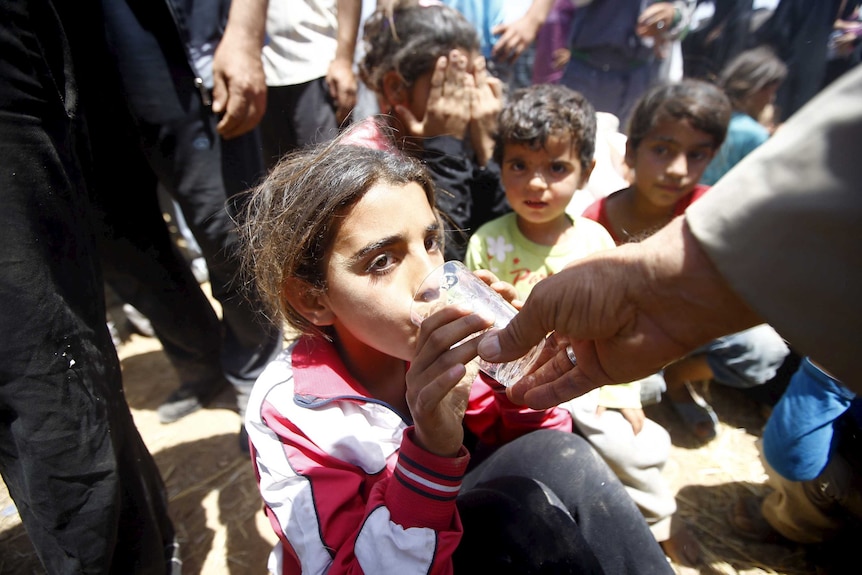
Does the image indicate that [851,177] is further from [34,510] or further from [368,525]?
[34,510]

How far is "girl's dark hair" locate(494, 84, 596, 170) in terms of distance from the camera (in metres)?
2.36

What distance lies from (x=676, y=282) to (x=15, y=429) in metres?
1.63

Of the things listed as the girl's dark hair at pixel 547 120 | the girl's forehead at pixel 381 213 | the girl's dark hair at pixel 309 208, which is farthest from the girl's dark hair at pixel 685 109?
the girl's forehead at pixel 381 213

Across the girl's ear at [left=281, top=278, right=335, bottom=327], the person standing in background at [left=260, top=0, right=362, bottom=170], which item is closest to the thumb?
the person standing in background at [left=260, top=0, right=362, bottom=170]

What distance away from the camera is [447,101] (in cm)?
266

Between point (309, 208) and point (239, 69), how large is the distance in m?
1.24

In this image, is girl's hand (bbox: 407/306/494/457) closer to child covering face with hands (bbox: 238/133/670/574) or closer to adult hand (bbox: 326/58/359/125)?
child covering face with hands (bbox: 238/133/670/574)

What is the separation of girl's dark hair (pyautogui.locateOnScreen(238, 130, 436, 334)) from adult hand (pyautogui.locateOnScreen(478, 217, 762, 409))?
2.05 feet

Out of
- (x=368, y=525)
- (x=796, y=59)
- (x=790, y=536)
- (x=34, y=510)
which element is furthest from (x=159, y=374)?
(x=796, y=59)

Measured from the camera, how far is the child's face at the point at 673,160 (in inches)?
104

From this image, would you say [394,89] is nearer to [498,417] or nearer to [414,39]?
[414,39]

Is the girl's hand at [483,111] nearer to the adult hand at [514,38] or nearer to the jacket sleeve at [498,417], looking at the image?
the adult hand at [514,38]

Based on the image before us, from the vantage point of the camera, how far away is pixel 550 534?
1274 millimetres

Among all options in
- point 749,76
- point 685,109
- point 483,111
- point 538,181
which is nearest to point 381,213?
point 538,181
